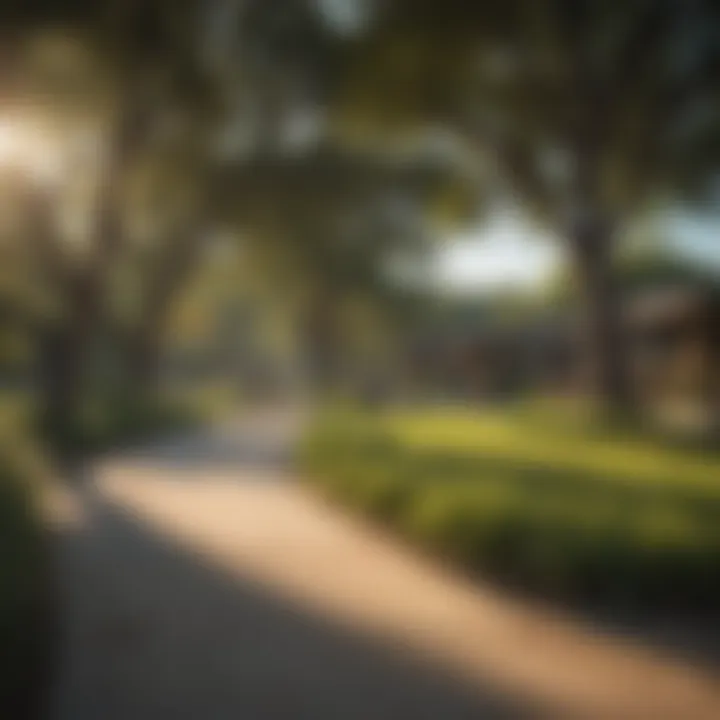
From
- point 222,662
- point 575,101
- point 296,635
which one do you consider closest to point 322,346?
point 296,635

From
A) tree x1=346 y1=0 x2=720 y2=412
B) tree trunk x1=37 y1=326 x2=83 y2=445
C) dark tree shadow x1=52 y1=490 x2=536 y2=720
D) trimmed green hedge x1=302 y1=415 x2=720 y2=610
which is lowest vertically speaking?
dark tree shadow x1=52 y1=490 x2=536 y2=720

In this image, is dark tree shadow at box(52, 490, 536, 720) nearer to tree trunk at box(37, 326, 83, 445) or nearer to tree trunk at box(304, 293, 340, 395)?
tree trunk at box(37, 326, 83, 445)

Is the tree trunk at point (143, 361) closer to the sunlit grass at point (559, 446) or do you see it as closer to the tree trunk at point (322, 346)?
the tree trunk at point (322, 346)

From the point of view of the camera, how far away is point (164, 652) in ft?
14.0

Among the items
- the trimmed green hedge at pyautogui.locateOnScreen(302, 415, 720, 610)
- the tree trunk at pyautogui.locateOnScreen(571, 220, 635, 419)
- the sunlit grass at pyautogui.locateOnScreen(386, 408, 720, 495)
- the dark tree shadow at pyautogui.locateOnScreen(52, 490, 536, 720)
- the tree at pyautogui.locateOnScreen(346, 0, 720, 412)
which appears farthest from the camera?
the tree at pyautogui.locateOnScreen(346, 0, 720, 412)

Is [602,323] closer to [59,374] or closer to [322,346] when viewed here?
[322,346]

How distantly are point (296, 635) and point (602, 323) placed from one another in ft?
7.50

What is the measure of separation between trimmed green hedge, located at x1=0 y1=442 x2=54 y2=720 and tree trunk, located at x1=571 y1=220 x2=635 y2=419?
2661 millimetres

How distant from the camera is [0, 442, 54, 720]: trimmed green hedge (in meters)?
3.13

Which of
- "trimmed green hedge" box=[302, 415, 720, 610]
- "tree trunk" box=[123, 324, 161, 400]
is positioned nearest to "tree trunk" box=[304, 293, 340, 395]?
"trimmed green hedge" box=[302, 415, 720, 610]

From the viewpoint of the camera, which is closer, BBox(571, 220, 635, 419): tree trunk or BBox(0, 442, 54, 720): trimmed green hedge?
BBox(0, 442, 54, 720): trimmed green hedge

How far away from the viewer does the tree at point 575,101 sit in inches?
171

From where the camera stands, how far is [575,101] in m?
5.05

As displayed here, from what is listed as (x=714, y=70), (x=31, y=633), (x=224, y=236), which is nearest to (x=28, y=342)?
(x=224, y=236)
